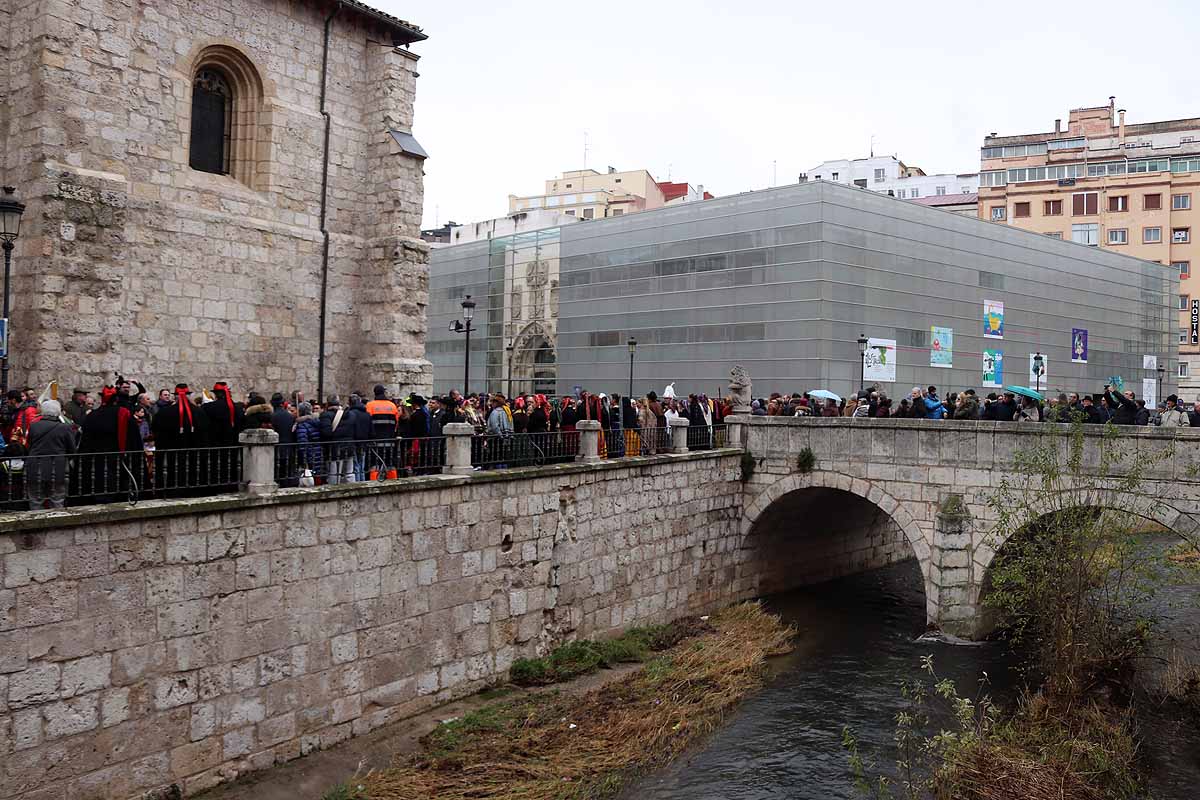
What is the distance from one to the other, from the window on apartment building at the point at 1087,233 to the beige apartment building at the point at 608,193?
24.1m

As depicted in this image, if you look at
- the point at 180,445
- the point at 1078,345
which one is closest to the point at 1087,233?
the point at 1078,345

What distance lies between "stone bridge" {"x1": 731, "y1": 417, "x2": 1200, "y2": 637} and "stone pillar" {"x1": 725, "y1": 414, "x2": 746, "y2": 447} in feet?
0.17

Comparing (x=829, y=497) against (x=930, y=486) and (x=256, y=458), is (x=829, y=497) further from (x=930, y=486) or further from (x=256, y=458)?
(x=256, y=458)

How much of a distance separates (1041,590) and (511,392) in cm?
3398

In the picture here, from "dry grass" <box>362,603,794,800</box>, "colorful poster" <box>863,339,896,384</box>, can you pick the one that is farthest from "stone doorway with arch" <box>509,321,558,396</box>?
"dry grass" <box>362,603,794,800</box>

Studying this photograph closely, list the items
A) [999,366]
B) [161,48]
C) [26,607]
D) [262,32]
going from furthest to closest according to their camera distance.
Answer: [999,366]
[262,32]
[161,48]
[26,607]

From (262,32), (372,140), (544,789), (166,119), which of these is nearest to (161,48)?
(166,119)

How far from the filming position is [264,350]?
1823 centimetres

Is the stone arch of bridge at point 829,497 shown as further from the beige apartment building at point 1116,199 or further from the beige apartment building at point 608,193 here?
the beige apartment building at point 608,193

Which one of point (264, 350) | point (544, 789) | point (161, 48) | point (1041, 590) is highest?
point (161, 48)

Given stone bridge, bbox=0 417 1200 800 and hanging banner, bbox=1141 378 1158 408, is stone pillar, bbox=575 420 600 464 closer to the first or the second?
stone bridge, bbox=0 417 1200 800

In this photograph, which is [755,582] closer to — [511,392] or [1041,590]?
[1041,590]

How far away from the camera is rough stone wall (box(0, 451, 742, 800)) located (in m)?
9.52

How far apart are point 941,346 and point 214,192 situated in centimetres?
2899
